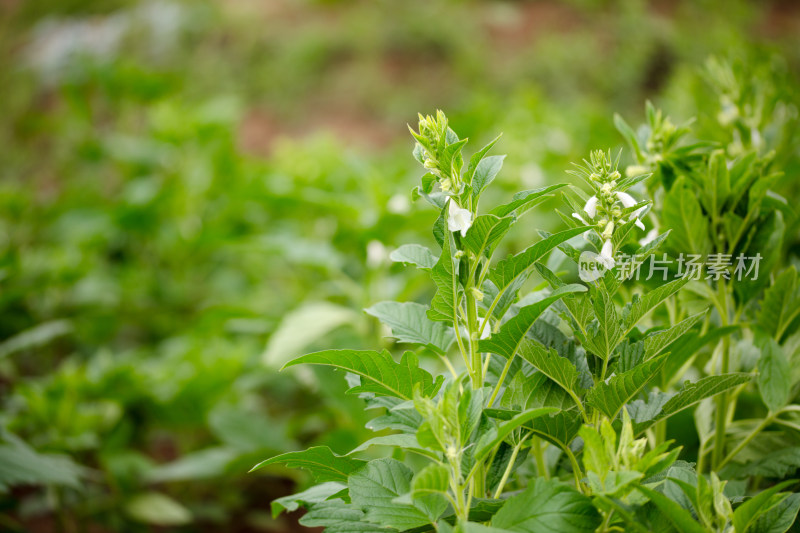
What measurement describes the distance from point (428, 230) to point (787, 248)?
110 centimetres

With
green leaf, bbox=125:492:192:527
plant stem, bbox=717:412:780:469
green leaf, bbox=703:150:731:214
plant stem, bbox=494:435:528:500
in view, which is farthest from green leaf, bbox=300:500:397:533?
green leaf, bbox=125:492:192:527

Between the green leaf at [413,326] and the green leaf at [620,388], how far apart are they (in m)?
0.18

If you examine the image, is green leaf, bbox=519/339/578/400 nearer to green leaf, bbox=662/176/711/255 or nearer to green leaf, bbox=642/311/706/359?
green leaf, bbox=642/311/706/359

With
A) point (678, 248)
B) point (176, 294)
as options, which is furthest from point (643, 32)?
point (678, 248)

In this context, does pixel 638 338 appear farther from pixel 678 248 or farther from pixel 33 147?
pixel 33 147

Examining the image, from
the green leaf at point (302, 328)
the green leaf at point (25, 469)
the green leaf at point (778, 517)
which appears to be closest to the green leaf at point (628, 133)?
the green leaf at point (778, 517)

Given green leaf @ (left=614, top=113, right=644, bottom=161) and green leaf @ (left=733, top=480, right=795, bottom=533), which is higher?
green leaf @ (left=614, top=113, right=644, bottom=161)

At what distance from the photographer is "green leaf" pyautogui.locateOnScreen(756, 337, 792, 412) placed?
86 cm

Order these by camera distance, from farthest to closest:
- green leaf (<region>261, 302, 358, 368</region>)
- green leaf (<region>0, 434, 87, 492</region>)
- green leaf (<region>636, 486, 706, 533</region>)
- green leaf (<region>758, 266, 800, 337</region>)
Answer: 1. green leaf (<region>261, 302, 358, 368</region>)
2. green leaf (<region>0, 434, 87, 492</region>)
3. green leaf (<region>758, 266, 800, 337</region>)
4. green leaf (<region>636, 486, 706, 533</region>)

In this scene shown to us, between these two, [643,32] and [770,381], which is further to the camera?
[643,32]

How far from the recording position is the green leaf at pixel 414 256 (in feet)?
2.35

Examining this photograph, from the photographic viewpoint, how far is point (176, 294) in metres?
2.43

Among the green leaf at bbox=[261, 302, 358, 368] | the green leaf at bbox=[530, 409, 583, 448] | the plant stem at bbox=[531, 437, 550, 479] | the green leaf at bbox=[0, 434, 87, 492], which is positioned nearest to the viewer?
the green leaf at bbox=[530, 409, 583, 448]

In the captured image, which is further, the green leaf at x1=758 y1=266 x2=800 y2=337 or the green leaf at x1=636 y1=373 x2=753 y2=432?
the green leaf at x1=758 y1=266 x2=800 y2=337
